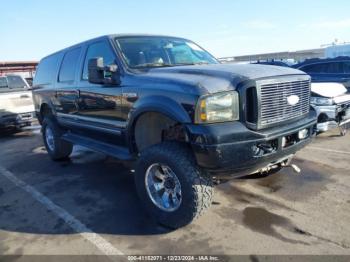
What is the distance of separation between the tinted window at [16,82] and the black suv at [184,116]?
7234 millimetres

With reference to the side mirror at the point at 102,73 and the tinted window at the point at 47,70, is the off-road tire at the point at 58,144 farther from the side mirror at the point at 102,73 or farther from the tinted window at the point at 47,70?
the side mirror at the point at 102,73

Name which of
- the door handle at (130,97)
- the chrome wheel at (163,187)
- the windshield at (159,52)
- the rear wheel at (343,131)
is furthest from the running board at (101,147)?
the rear wheel at (343,131)

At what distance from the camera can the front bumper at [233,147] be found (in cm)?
304

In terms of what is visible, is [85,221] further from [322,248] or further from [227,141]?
[322,248]

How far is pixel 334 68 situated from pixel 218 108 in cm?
753

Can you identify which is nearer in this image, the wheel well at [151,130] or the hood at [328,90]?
the wheel well at [151,130]

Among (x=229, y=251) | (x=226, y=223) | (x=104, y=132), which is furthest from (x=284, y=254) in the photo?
(x=104, y=132)

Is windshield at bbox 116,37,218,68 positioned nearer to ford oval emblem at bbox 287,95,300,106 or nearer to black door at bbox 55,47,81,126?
black door at bbox 55,47,81,126

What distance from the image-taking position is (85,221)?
3.86 m

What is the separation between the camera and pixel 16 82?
11.3 metres

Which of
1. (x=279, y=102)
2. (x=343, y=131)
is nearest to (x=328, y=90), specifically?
(x=343, y=131)

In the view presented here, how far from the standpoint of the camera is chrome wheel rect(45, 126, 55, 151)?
6.59 meters

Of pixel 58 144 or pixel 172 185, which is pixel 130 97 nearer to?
pixel 172 185

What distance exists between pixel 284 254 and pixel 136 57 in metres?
2.87
